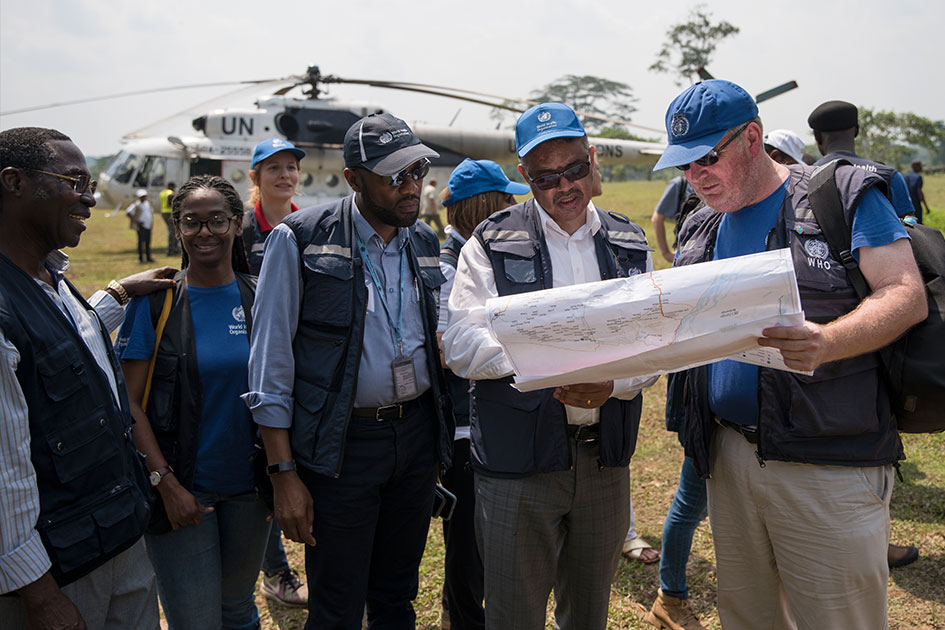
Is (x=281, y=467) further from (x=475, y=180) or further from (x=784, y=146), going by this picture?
(x=784, y=146)

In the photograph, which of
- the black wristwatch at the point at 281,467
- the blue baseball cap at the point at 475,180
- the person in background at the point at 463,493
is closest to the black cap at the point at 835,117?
the blue baseball cap at the point at 475,180

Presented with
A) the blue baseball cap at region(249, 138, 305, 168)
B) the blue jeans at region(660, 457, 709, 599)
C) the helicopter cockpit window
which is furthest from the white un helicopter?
the blue jeans at region(660, 457, 709, 599)

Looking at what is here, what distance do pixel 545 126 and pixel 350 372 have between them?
1117 millimetres

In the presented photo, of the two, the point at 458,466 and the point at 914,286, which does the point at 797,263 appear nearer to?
the point at 914,286

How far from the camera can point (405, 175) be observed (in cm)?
255

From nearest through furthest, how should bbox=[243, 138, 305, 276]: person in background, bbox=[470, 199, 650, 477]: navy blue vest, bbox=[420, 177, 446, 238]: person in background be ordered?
bbox=[470, 199, 650, 477]: navy blue vest → bbox=[243, 138, 305, 276]: person in background → bbox=[420, 177, 446, 238]: person in background

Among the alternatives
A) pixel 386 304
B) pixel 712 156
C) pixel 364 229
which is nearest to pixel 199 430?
pixel 386 304

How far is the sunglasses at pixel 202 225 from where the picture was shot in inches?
108

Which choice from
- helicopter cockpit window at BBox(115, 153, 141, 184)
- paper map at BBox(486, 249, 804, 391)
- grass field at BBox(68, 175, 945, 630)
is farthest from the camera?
helicopter cockpit window at BBox(115, 153, 141, 184)

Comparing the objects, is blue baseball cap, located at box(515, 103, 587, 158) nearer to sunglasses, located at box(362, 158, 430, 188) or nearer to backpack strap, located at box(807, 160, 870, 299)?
sunglasses, located at box(362, 158, 430, 188)

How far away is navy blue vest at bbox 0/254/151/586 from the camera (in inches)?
70.4

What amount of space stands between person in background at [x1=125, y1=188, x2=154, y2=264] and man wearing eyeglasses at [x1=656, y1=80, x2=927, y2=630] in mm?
16210

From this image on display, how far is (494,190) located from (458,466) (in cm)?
136

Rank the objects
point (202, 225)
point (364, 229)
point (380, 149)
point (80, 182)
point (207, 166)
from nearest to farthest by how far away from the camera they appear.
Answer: point (80, 182) → point (380, 149) → point (364, 229) → point (202, 225) → point (207, 166)
